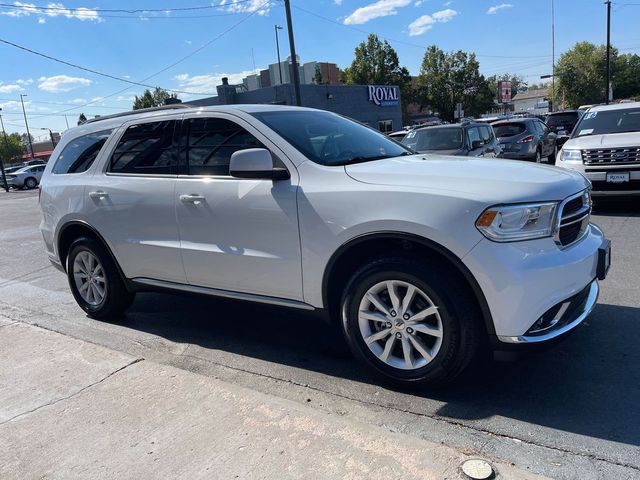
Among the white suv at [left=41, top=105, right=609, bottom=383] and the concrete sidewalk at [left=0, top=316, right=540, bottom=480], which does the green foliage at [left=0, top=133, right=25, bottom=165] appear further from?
the concrete sidewalk at [left=0, top=316, right=540, bottom=480]

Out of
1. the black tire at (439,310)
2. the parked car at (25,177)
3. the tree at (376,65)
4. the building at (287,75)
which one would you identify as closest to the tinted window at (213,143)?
the black tire at (439,310)

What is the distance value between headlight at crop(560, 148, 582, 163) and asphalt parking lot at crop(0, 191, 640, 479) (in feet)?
9.05

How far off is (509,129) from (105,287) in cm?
1253

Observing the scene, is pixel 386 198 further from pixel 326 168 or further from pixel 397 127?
pixel 397 127

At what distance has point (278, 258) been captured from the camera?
359cm

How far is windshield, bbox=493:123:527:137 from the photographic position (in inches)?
567

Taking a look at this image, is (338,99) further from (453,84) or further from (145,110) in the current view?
(145,110)

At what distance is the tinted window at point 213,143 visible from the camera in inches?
154

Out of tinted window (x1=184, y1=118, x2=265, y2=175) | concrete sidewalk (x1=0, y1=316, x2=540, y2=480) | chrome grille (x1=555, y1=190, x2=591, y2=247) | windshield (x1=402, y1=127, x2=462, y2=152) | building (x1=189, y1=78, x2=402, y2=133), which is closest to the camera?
concrete sidewalk (x1=0, y1=316, x2=540, y2=480)

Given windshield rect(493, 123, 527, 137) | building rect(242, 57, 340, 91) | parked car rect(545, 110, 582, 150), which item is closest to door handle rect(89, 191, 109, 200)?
windshield rect(493, 123, 527, 137)

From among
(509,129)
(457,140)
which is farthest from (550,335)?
(509,129)

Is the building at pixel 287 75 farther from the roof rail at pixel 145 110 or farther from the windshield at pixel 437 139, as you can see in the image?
the roof rail at pixel 145 110

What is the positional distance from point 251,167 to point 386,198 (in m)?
0.95

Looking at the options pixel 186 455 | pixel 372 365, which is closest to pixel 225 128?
pixel 372 365
